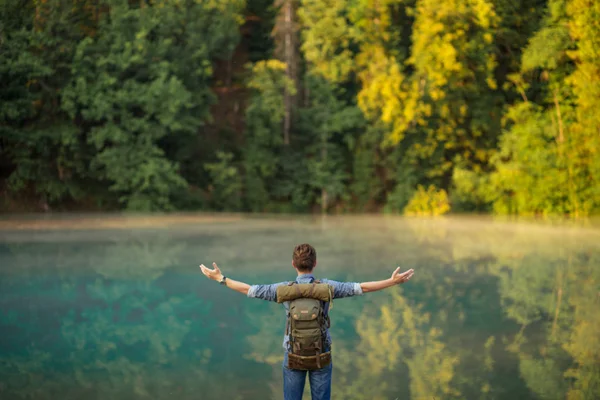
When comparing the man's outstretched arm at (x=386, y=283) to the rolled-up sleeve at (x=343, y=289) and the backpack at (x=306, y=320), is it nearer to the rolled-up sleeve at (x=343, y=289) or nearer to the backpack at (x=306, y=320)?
the rolled-up sleeve at (x=343, y=289)

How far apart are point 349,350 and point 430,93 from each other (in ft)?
74.5

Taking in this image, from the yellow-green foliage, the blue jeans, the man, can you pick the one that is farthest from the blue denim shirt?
Answer: the yellow-green foliage

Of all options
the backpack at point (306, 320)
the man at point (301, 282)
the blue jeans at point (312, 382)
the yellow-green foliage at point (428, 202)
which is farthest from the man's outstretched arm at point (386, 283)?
the yellow-green foliage at point (428, 202)

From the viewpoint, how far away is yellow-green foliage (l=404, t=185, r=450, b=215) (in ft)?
97.2

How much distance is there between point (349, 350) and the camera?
7.24 metres

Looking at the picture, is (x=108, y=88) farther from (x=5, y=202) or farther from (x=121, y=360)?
(x=121, y=360)

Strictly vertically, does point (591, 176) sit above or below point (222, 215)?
above

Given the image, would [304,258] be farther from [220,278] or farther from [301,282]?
[220,278]

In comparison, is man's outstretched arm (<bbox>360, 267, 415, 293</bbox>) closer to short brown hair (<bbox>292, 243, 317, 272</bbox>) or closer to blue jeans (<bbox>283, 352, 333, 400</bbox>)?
short brown hair (<bbox>292, 243, 317, 272</bbox>)

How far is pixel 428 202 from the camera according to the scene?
30016mm

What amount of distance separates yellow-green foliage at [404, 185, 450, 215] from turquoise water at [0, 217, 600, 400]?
12469mm

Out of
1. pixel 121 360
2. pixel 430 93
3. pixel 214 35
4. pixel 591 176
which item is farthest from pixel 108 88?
pixel 121 360

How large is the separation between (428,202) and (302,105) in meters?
7.04

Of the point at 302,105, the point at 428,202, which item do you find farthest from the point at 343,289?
the point at 302,105
